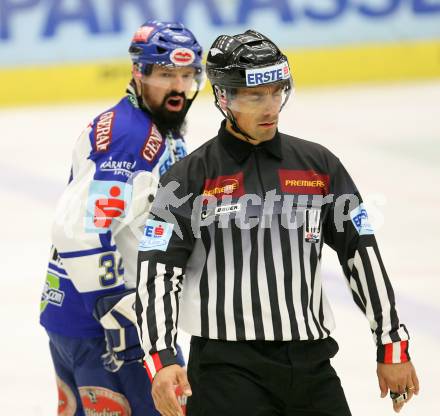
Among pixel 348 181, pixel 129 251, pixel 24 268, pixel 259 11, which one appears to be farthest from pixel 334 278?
pixel 259 11

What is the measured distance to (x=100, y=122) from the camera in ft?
11.5

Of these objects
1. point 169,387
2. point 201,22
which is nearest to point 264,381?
point 169,387

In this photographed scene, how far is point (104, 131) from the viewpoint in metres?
3.46

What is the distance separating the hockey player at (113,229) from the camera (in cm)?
337

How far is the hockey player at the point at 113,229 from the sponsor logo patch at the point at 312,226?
2.37 ft

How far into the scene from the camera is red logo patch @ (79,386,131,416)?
11.6 feet

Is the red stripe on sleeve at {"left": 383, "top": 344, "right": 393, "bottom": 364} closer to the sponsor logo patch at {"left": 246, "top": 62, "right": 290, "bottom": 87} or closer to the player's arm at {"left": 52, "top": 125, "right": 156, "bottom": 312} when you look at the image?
the sponsor logo patch at {"left": 246, "top": 62, "right": 290, "bottom": 87}

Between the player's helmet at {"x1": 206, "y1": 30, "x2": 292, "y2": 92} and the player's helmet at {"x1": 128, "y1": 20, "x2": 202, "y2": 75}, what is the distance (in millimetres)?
723

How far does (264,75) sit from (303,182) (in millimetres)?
291

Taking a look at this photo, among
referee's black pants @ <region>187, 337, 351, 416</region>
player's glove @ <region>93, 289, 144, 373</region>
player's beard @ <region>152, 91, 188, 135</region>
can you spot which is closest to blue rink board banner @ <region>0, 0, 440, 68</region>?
player's beard @ <region>152, 91, 188, 135</region>

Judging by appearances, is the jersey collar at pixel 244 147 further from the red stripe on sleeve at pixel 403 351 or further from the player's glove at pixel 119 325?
the player's glove at pixel 119 325

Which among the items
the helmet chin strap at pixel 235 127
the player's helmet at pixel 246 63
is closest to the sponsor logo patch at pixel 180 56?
the player's helmet at pixel 246 63

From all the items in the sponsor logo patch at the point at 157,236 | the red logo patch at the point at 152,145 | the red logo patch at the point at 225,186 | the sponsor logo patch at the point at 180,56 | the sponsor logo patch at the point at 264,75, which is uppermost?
the sponsor logo patch at the point at 180,56

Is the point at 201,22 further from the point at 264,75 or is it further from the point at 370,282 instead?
the point at 370,282
